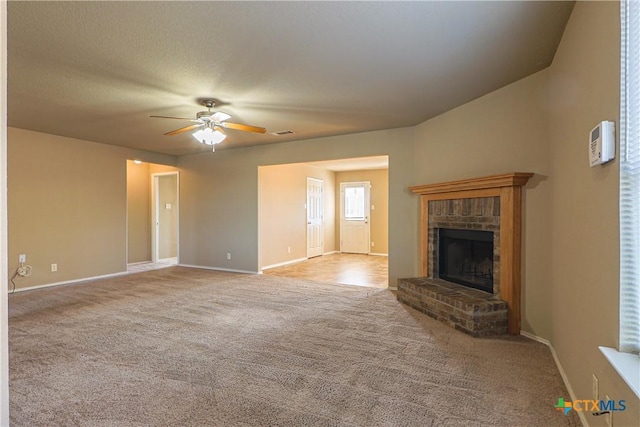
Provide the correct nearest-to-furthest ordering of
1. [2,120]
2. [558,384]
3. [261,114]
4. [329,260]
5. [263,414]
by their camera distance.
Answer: [2,120] < [263,414] < [558,384] < [261,114] < [329,260]

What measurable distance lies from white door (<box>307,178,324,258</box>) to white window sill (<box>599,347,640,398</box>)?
7430mm

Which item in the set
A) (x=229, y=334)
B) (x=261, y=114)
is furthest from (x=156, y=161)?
(x=229, y=334)

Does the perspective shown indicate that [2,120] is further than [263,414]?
No

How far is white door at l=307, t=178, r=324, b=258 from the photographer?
28.7 ft

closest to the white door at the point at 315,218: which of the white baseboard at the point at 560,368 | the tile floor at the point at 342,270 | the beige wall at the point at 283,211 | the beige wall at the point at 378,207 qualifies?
the beige wall at the point at 283,211

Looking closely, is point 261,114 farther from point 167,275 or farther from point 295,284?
point 167,275

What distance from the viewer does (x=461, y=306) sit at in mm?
3328

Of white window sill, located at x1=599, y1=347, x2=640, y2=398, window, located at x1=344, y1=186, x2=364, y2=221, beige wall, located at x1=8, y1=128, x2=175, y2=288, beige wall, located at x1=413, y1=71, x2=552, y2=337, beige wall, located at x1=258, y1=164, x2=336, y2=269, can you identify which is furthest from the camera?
window, located at x1=344, y1=186, x2=364, y2=221

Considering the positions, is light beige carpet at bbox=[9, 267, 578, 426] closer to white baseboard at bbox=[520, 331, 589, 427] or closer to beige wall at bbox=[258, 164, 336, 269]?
white baseboard at bbox=[520, 331, 589, 427]

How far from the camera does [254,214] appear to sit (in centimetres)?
667

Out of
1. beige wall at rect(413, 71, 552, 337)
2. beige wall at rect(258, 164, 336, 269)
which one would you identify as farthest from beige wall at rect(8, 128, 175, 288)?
beige wall at rect(413, 71, 552, 337)

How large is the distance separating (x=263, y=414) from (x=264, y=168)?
5333 millimetres

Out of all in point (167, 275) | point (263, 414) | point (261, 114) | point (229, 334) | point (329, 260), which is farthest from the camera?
point (329, 260)

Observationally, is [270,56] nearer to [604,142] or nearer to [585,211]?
[604,142]
